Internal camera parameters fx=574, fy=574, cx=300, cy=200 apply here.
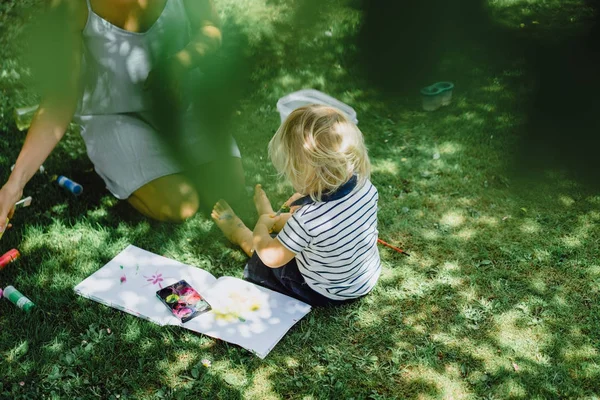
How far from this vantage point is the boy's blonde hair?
7.92ft

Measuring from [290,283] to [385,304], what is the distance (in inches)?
20.2

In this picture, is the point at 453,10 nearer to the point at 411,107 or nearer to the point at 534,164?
the point at 534,164

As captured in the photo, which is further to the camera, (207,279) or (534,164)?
(207,279)

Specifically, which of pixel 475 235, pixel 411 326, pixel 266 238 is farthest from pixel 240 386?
pixel 475 235

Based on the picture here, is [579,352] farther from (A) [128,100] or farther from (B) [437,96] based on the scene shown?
(A) [128,100]

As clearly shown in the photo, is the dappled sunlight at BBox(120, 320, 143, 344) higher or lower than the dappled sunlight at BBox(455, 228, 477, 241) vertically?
higher

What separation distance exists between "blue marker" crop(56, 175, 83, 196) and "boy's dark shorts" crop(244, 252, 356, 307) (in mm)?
1370

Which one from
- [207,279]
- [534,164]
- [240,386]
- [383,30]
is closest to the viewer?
[383,30]

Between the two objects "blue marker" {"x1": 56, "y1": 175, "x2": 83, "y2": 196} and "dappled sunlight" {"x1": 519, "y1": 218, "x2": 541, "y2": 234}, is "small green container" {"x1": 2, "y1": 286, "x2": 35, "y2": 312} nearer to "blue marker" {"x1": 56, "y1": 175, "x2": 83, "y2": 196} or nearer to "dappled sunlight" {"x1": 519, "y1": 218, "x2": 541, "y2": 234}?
"blue marker" {"x1": 56, "y1": 175, "x2": 83, "y2": 196}

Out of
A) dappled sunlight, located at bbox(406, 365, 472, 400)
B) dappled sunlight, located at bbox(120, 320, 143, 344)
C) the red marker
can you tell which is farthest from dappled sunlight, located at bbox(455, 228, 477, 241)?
the red marker

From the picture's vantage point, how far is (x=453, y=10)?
689 mm

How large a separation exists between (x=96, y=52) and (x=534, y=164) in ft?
9.38

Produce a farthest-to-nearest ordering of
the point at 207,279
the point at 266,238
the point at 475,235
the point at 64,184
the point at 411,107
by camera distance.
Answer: the point at 411,107 < the point at 64,184 < the point at 475,235 < the point at 207,279 < the point at 266,238

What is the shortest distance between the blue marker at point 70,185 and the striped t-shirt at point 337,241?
161 cm
